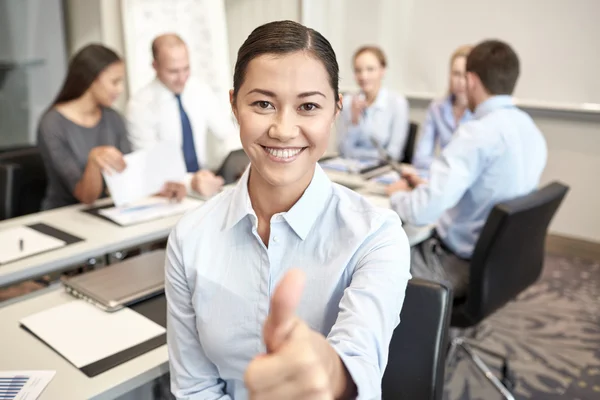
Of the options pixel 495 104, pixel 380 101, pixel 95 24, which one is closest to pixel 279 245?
pixel 495 104

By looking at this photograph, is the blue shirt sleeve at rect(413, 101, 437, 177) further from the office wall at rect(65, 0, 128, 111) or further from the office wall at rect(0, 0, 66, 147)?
the office wall at rect(0, 0, 66, 147)

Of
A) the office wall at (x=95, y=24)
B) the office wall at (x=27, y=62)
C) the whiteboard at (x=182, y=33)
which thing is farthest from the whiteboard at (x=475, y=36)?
the office wall at (x=27, y=62)

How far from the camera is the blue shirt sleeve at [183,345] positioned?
1.08 meters

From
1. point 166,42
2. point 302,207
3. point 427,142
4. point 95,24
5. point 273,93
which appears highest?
point 95,24

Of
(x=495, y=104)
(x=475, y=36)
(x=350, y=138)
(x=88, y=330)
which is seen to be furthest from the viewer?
(x=475, y=36)

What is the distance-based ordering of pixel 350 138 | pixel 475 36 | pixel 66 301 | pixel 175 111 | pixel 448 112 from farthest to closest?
1. pixel 475 36
2. pixel 350 138
3. pixel 448 112
4. pixel 175 111
5. pixel 66 301

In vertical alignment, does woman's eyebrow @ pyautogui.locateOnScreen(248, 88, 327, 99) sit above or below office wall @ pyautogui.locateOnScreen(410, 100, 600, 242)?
above

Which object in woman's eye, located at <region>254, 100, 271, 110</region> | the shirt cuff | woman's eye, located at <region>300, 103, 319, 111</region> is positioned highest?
woman's eye, located at <region>254, 100, 271, 110</region>

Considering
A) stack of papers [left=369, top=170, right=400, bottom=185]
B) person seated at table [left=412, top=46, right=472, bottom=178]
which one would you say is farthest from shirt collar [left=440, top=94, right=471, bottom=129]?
stack of papers [left=369, top=170, right=400, bottom=185]

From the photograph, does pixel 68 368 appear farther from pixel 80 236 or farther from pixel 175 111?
pixel 175 111

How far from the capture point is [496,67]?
2.13 metres

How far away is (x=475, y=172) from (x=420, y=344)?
3.48ft

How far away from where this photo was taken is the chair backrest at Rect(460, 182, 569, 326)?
5.98 ft

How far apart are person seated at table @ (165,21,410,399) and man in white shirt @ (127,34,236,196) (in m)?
1.40
